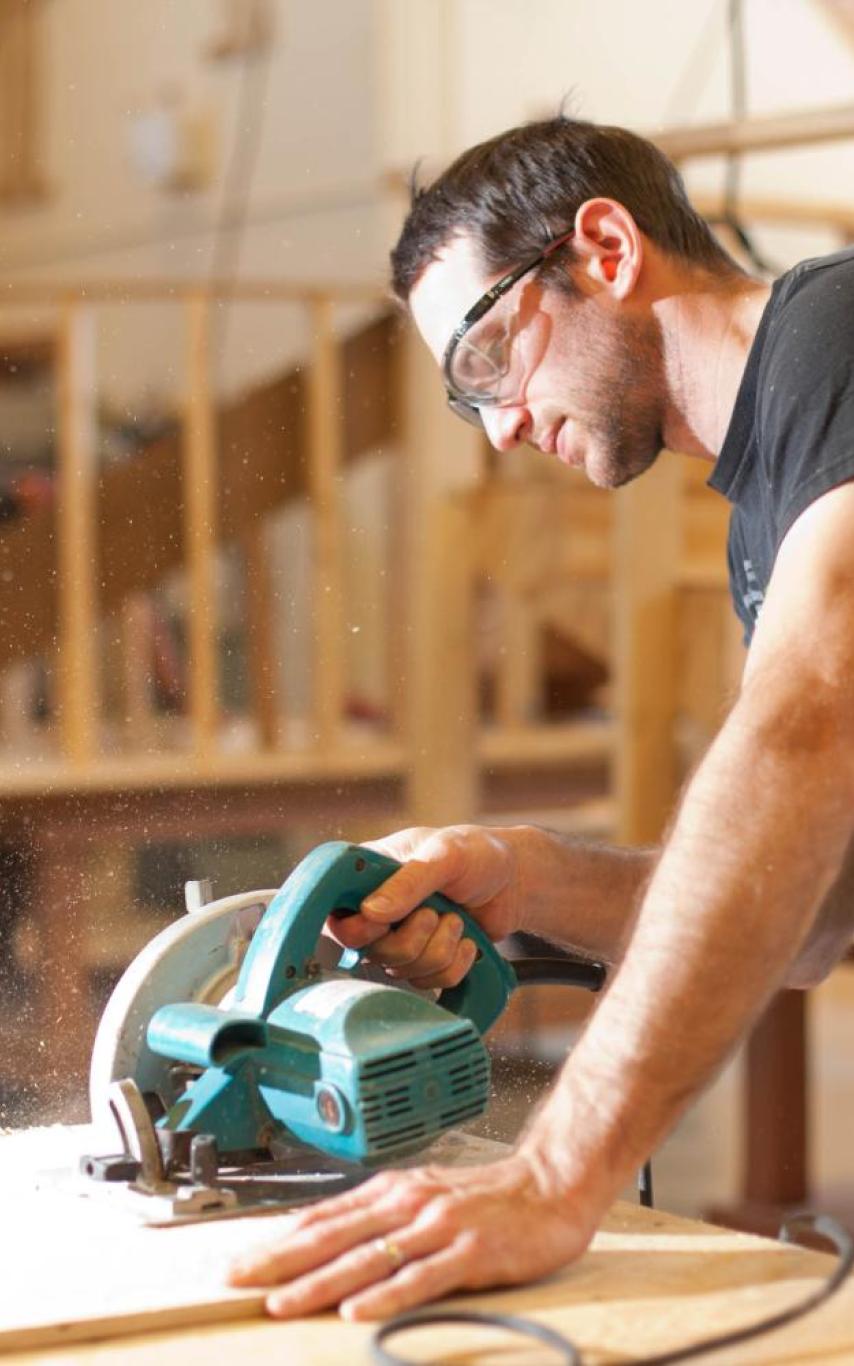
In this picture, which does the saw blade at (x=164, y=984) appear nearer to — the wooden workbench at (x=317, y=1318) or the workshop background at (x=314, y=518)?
the wooden workbench at (x=317, y=1318)

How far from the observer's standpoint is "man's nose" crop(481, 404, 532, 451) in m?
1.71

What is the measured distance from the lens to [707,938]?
A: 3.55ft

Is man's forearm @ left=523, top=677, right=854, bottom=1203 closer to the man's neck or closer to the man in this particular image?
the man

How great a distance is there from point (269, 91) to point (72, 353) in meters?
2.39

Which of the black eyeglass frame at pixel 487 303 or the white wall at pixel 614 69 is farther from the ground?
the white wall at pixel 614 69

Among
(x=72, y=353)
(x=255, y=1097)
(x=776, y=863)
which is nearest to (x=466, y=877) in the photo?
(x=255, y=1097)

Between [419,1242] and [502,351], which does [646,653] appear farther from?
[419,1242]

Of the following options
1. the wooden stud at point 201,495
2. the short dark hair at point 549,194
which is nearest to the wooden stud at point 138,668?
the wooden stud at point 201,495

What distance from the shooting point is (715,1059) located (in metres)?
Result: 1.09

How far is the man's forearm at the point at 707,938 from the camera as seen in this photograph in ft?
3.52

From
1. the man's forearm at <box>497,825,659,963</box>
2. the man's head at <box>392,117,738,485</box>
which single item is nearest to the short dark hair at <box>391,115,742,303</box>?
the man's head at <box>392,117,738,485</box>

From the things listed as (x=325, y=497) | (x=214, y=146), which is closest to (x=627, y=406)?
(x=325, y=497)

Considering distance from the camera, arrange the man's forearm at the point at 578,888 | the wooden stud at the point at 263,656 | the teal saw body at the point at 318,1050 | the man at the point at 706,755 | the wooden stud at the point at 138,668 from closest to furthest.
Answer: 1. the man at the point at 706,755
2. the teal saw body at the point at 318,1050
3. the man's forearm at the point at 578,888
4. the wooden stud at the point at 263,656
5. the wooden stud at the point at 138,668

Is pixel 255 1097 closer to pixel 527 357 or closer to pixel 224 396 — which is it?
pixel 527 357
